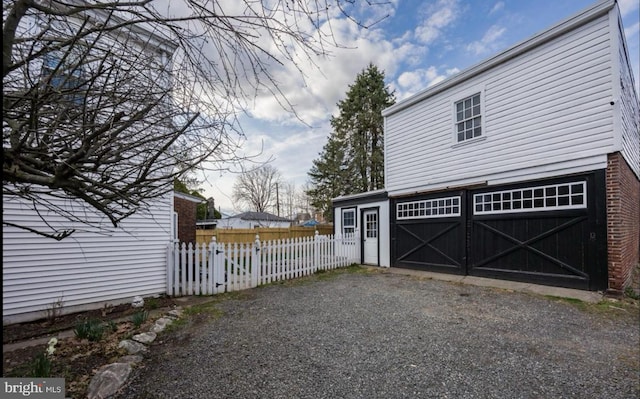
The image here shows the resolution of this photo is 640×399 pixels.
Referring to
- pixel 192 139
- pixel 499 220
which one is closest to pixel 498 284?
pixel 499 220

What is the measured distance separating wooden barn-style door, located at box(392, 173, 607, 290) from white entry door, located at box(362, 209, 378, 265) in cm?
132

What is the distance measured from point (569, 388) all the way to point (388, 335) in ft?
5.89

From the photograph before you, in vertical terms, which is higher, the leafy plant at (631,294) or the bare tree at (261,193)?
the bare tree at (261,193)

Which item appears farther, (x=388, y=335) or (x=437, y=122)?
(x=437, y=122)

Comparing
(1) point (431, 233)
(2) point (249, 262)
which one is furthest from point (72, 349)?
(1) point (431, 233)

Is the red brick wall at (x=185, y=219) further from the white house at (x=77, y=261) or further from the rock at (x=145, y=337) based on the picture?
the rock at (x=145, y=337)

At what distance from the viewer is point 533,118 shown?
670 centimetres

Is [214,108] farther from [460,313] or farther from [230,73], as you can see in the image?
[460,313]

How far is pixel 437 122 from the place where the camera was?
8.70 metres

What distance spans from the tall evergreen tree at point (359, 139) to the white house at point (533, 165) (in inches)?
433

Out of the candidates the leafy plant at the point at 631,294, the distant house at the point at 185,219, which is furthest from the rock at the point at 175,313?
the distant house at the point at 185,219

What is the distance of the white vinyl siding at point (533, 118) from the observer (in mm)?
5777

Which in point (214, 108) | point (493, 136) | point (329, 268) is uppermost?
point (493, 136)

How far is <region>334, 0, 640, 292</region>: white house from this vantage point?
18.4 feet
